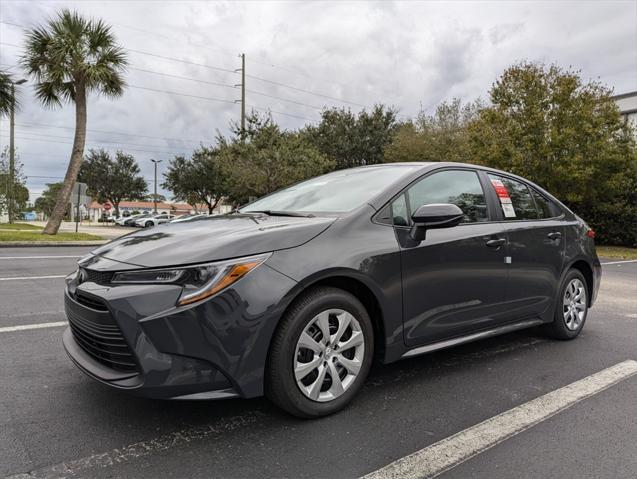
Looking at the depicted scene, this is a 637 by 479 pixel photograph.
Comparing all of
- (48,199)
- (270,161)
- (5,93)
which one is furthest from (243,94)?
(48,199)

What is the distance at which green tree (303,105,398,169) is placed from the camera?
1503 inches

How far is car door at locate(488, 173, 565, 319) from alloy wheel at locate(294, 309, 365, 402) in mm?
1565

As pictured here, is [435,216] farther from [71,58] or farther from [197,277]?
[71,58]

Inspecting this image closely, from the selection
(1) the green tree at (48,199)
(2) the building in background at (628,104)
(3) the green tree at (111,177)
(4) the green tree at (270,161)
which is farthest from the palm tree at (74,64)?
(1) the green tree at (48,199)

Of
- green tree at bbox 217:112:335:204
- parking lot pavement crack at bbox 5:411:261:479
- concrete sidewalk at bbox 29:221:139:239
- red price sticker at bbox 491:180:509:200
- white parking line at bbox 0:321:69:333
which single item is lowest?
concrete sidewalk at bbox 29:221:139:239

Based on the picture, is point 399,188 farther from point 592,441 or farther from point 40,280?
point 40,280

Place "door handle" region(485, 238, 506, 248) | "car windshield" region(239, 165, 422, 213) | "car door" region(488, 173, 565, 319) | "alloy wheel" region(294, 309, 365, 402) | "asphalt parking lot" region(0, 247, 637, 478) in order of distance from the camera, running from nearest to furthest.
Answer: "asphalt parking lot" region(0, 247, 637, 478)
"alloy wheel" region(294, 309, 365, 402)
"car windshield" region(239, 165, 422, 213)
"door handle" region(485, 238, 506, 248)
"car door" region(488, 173, 565, 319)

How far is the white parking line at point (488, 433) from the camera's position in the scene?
2207 millimetres

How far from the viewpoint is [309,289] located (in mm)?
2605

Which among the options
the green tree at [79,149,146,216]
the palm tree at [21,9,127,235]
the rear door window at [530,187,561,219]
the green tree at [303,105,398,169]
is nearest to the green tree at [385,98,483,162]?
the green tree at [303,105,398,169]

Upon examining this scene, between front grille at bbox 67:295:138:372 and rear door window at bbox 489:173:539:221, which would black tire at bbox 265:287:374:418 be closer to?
front grille at bbox 67:295:138:372

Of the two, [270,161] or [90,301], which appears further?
[270,161]

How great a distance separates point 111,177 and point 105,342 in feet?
213

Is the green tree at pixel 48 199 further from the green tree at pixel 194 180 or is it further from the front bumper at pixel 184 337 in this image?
the front bumper at pixel 184 337
